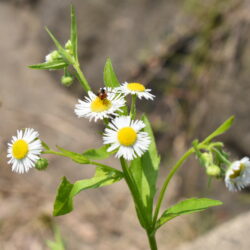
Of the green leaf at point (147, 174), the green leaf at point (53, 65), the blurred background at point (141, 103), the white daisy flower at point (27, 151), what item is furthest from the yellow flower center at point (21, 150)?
the blurred background at point (141, 103)

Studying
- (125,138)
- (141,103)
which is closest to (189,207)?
(125,138)

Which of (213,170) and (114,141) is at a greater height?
(114,141)

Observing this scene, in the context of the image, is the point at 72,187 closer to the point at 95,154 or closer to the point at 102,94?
the point at 95,154

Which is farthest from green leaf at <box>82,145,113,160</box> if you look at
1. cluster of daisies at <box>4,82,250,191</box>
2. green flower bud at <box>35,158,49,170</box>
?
green flower bud at <box>35,158,49,170</box>

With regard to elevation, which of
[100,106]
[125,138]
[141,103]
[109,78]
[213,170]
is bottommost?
[213,170]

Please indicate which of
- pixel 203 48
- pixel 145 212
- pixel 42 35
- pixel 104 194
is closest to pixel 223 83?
pixel 203 48

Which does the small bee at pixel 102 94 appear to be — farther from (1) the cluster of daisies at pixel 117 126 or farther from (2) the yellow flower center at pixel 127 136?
(2) the yellow flower center at pixel 127 136
